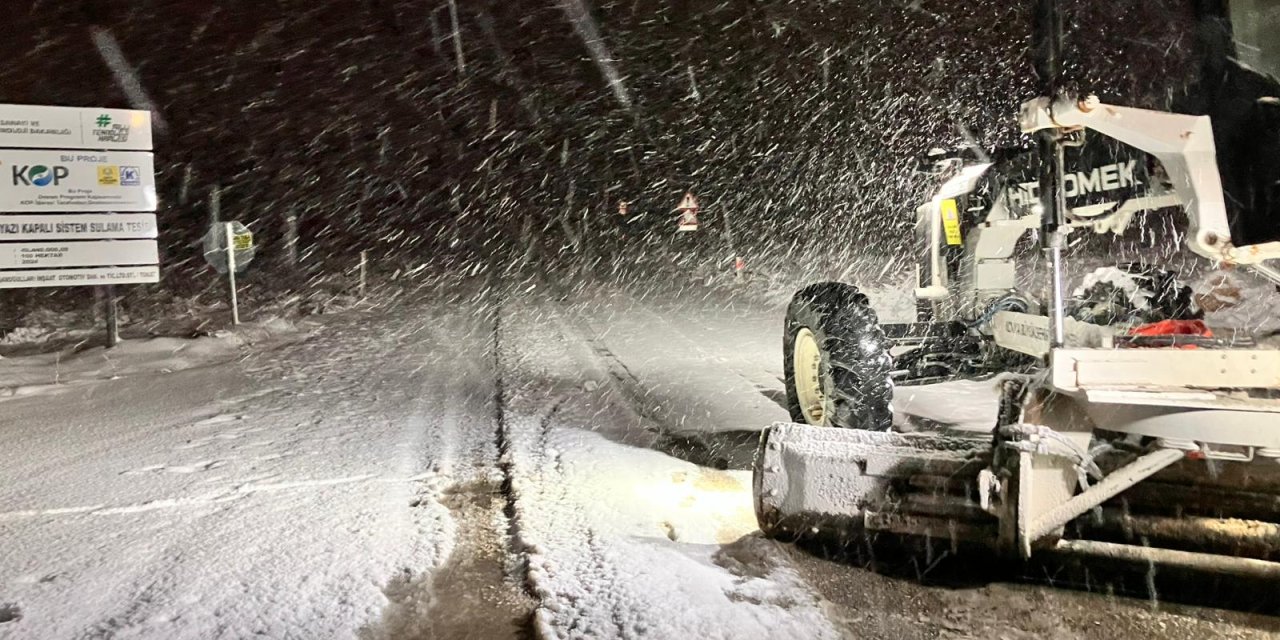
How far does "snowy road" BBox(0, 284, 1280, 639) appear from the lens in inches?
151

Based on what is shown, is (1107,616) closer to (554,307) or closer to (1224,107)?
(1224,107)

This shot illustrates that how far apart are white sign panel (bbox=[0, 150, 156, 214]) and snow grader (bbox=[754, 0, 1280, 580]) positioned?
1021 cm

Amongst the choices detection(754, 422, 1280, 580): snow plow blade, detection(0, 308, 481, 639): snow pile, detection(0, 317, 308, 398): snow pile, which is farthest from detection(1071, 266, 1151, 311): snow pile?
detection(0, 317, 308, 398): snow pile

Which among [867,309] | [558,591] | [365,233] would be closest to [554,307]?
[867,309]

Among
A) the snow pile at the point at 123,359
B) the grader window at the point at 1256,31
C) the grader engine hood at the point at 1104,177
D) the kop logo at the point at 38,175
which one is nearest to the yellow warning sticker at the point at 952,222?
the grader engine hood at the point at 1104,177

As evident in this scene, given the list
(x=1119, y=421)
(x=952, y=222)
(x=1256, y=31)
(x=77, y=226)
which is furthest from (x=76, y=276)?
(x=1256, y=31)

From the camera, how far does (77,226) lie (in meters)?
11.3

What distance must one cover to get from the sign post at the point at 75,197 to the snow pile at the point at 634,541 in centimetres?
682

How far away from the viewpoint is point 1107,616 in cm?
387

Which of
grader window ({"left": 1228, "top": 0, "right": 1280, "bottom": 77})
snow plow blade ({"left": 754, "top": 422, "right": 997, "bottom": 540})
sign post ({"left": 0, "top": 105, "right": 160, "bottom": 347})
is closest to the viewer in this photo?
grader window ({"left": 1228, "top": 0, "right": 1280, "bottom": 77})

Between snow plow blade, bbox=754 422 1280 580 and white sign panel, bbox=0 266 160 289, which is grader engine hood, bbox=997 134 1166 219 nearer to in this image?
snow plow blade, bbox=754 422 1280 580

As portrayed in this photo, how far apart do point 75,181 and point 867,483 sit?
426 inches

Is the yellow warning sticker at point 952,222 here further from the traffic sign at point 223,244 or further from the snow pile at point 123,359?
the traffic sign at point 223,244

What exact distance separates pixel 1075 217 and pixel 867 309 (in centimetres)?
125
